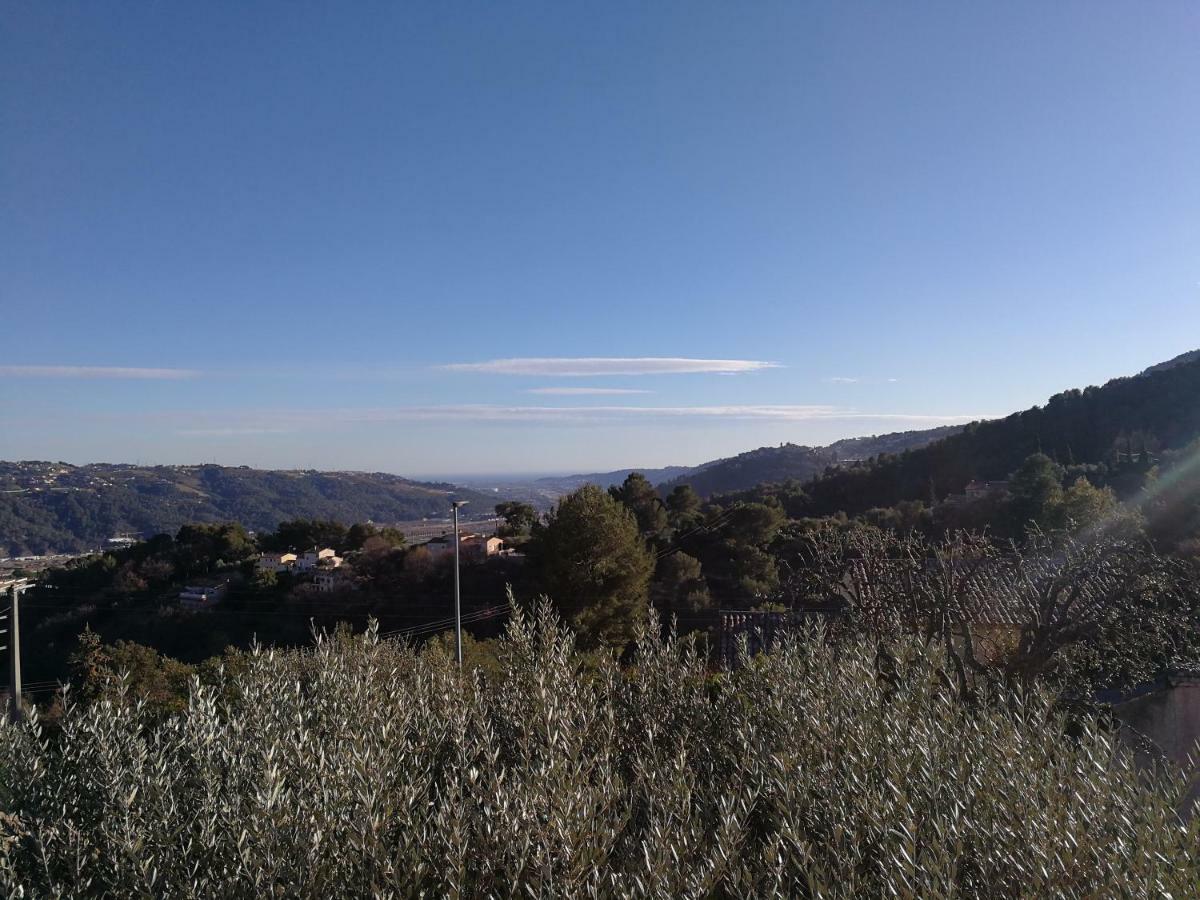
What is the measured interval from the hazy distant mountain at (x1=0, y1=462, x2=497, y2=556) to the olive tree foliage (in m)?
32.8

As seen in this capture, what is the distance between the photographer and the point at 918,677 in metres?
4.12

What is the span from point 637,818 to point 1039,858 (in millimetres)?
1735

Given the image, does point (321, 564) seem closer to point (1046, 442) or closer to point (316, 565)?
point (316, 565)

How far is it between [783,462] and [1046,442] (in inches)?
975

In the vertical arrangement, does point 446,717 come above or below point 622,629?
above

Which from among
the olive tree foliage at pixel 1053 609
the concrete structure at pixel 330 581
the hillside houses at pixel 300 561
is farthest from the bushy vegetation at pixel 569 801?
the hillside houses at pixel 300 561

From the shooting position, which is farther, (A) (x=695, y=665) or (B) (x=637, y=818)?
(A) (x=695, y=665)

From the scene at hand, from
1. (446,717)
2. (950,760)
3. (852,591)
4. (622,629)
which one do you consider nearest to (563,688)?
(446,717)

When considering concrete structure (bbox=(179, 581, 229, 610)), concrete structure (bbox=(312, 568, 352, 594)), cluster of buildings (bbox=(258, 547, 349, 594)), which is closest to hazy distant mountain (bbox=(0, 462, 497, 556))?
cluster of buildings (bbox=(258, 547, 349, 594))

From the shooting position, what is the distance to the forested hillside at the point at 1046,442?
28.7 metres

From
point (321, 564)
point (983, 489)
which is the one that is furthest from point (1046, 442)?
point (321, 564)

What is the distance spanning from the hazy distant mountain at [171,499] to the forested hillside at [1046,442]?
26.6 meters

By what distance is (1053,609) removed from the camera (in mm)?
7547

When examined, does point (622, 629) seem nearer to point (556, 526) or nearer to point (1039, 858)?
point (556, 526)
